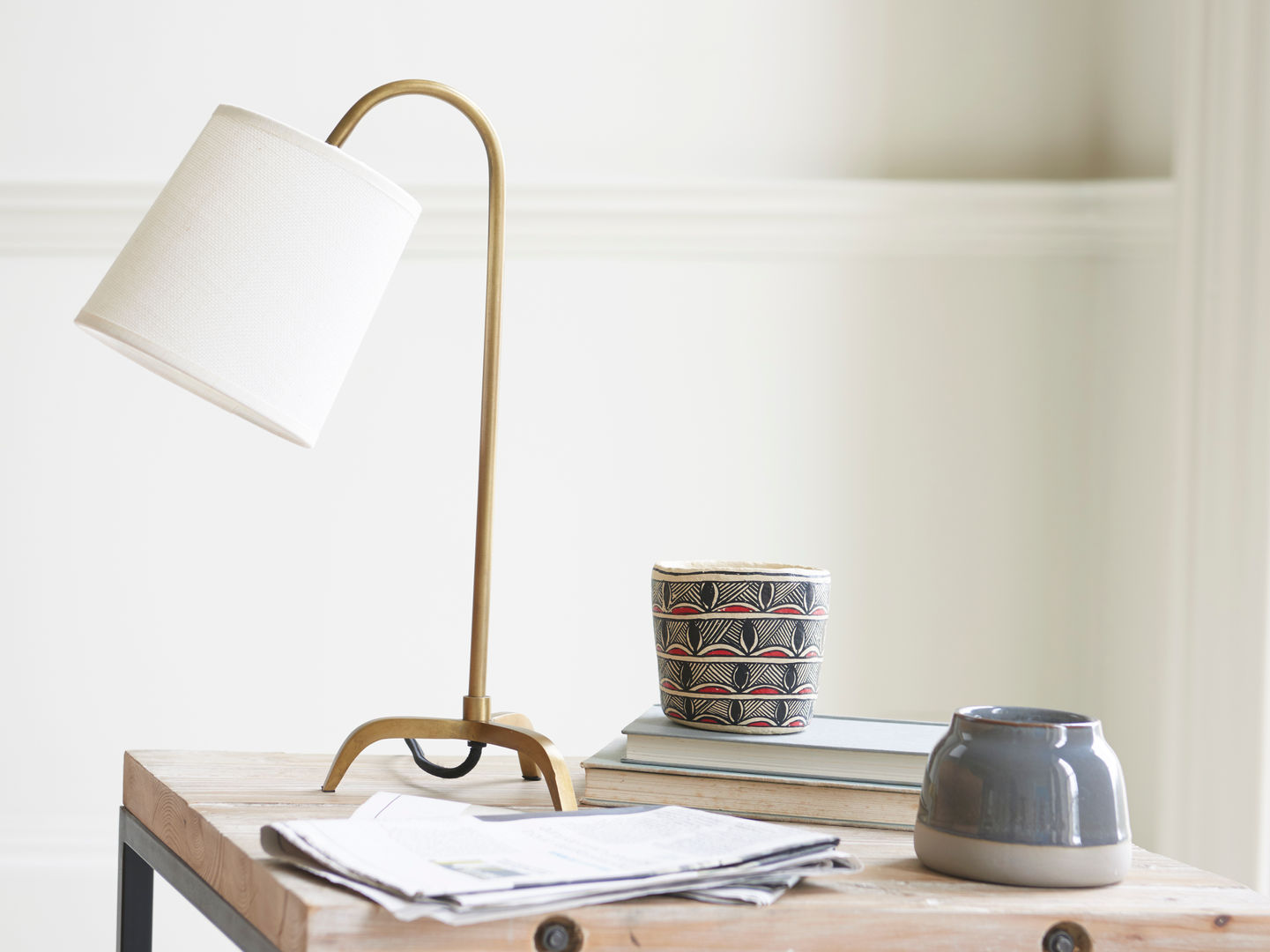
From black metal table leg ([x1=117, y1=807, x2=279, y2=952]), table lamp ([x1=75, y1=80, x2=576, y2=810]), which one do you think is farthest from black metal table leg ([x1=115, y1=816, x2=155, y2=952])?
table lamp ([x1=75, y1=80, x2=576, y2=810])

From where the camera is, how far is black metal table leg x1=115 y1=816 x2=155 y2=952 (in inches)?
38.7

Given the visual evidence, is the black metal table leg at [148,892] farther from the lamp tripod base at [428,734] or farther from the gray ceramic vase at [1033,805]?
the gray ceramic vase at [1033,805]

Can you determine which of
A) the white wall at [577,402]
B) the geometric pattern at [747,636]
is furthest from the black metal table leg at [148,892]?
the white wall at [577,402]

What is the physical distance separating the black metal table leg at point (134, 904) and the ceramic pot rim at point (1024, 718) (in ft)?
2.22

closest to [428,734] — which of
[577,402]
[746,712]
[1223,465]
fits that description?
[746,712]

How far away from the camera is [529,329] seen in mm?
1729

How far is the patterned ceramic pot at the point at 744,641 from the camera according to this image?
0.85 meters

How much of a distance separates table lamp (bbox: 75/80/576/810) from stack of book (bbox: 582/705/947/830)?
326mm

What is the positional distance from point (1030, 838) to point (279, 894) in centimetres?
40

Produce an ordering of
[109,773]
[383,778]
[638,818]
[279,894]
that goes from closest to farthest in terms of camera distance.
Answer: [279,894], [638,818], [383,778], [109,773]

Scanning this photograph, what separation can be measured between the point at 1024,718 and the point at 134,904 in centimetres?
74

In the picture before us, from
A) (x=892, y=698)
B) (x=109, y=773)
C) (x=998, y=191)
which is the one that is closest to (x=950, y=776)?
(x=892, y=698)

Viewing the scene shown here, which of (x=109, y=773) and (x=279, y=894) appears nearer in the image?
(x=279, y=894)

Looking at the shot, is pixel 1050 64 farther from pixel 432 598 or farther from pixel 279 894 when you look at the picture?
pixel 279 894
